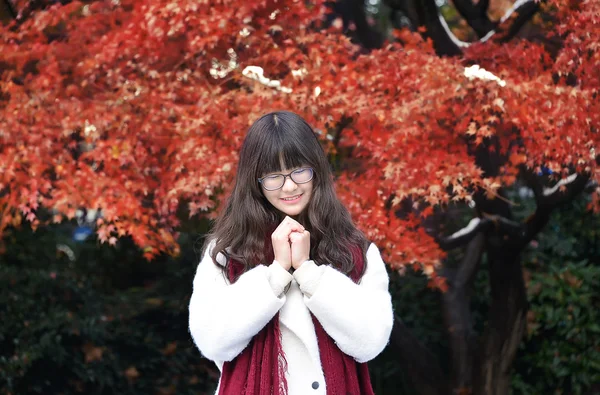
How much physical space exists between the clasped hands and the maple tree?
1599 mm

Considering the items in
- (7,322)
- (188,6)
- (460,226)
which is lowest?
(7,322)

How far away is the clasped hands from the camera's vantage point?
2322 mm

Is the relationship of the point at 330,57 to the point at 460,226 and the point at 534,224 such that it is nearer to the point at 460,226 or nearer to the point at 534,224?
the point at 534,224

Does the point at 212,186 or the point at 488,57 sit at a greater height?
the point at 488,57

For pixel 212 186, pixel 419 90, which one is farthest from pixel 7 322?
pixel 419 90

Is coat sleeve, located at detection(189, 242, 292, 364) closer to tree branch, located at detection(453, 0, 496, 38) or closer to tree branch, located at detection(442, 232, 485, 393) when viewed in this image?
tree branch, located at detection(453, 0, 496, 38)

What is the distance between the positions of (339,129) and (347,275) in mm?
1990

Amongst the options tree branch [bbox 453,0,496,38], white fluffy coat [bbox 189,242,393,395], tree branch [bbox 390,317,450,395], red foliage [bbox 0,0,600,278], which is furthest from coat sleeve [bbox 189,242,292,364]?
tree branch [bbox 453,0,496,38]

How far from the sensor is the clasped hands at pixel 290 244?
2.32 metres

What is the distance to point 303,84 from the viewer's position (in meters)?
4.12

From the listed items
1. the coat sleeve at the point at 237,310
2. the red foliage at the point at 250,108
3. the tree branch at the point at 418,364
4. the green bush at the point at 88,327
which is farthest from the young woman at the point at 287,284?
the green bush at the point at 88,327

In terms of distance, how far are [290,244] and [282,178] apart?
0.23 meters

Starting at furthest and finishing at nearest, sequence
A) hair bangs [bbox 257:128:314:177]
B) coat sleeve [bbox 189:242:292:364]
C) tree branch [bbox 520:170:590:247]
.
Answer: tree branch [bbox 520:170:590:247], hair bangs [bbox 257:128:314:177], coat sleeve [bbox 189:242:292:364]

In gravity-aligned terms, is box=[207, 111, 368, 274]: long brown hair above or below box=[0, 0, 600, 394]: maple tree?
above
